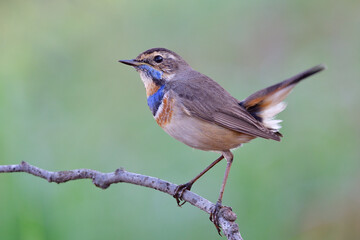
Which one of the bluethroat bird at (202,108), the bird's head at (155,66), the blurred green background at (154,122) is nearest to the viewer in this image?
the bluethroat bird at (202,108)

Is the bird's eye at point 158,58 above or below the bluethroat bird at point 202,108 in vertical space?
above

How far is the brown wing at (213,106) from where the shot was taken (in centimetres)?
359

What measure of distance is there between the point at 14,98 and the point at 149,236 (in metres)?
2.04

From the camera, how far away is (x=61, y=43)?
684cm

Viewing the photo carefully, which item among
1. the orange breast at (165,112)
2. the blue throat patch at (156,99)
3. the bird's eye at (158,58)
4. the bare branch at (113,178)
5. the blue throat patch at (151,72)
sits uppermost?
the bird's eye at (158,58)

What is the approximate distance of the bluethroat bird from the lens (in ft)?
11.7

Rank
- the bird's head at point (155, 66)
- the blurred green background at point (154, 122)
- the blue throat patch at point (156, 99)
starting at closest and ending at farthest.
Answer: the blue throat patch at point (156, 99) → the bird's head at point (155, 66) → the blurred green background at point (154, 122)

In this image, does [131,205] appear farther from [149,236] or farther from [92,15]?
[92,15]

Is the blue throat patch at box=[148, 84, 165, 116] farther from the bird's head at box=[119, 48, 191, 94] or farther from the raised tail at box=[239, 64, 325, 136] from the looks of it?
the raised tail at box=[239, 64, 325, 136]

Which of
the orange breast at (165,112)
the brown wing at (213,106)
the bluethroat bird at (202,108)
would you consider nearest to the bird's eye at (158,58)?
the bluethroat bird at (202,108)

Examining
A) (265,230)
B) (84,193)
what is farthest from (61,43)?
(265,230)

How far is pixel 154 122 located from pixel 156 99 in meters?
2.23

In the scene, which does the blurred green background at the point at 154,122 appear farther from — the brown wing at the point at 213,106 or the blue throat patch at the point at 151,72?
the blue throat patch at the point at 151,72

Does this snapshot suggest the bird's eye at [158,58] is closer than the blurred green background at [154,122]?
Yes
